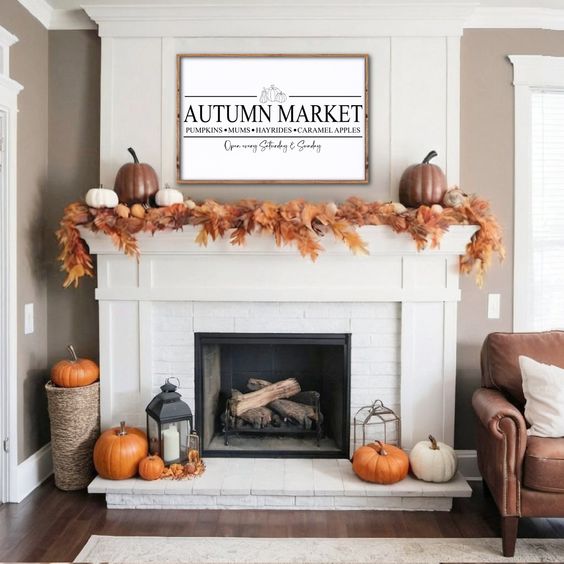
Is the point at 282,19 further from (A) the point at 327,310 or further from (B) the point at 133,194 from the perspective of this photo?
(A) the point at 327,310

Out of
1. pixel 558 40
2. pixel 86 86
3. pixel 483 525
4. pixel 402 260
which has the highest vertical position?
pixel 558 40

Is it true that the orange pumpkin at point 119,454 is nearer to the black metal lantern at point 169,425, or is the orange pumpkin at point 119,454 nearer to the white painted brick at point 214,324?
the black metal lantern at point 169,425

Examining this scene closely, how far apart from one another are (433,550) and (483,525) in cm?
40

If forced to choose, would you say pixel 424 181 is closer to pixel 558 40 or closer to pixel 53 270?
pixel 558 40

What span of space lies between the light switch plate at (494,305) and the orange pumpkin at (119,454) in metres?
2.13

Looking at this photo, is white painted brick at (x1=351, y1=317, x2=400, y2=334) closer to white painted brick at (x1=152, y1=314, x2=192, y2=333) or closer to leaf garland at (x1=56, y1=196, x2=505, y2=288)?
leaf garland at (x1=56, y1=196, x2=505, y2=288)

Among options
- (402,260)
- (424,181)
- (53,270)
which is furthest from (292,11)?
(53,270)

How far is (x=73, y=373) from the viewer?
309 centimetres

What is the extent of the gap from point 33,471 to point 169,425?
0.85m

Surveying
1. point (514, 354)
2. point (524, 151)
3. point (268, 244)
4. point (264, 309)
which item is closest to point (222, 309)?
point (264, 309)

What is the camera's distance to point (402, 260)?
3135mm

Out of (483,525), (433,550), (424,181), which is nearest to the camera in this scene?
(433,550)

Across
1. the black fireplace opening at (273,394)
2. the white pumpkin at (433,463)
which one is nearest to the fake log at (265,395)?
the black fireplace opening at (273,394)

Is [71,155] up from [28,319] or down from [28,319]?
up
